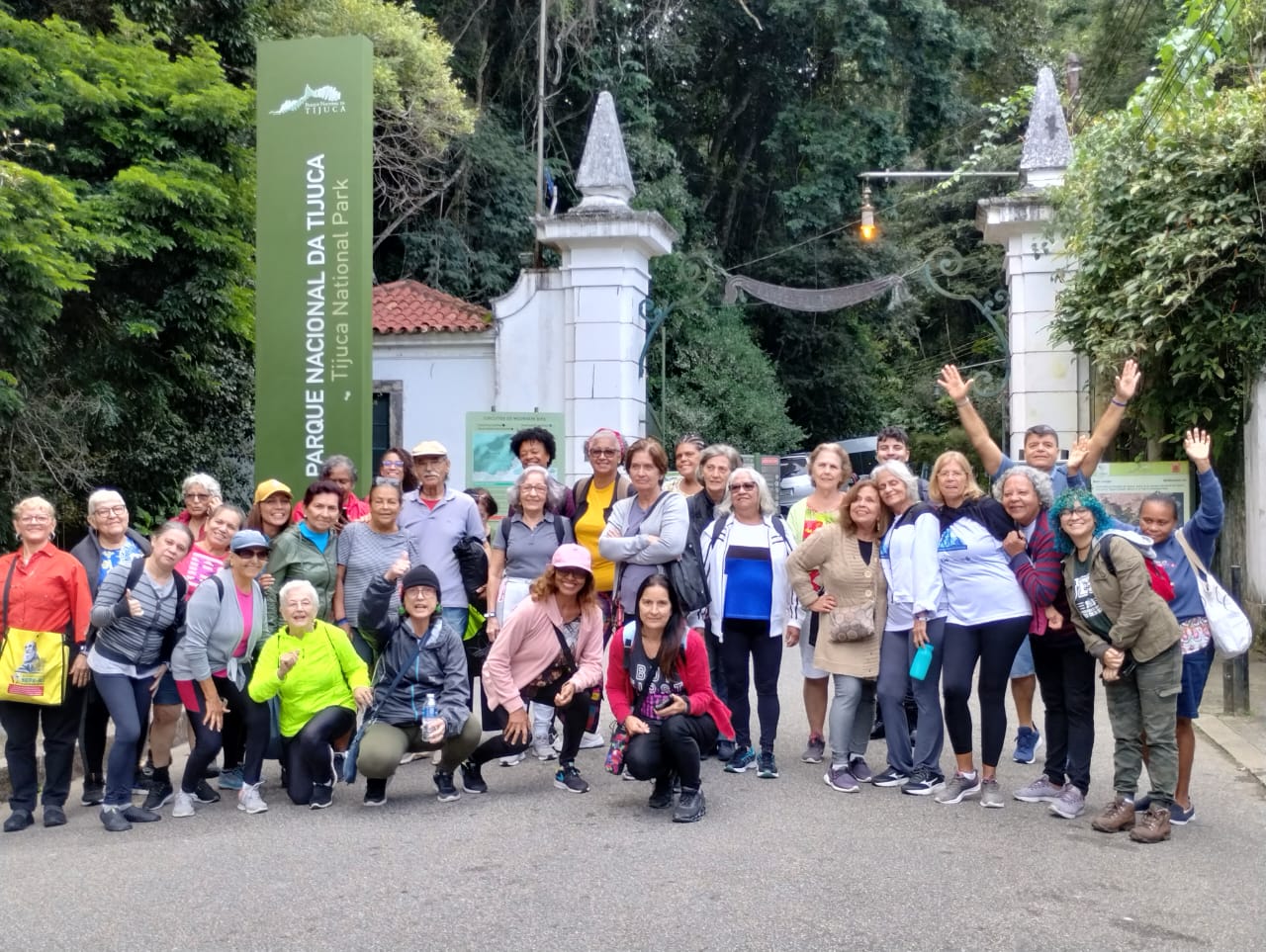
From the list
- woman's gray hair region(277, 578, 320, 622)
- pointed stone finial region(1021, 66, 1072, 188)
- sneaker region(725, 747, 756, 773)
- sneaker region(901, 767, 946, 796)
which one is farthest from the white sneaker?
pointed stone finial region(1021, 66, 1072, 188)

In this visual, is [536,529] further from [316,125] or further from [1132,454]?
[1132,454]

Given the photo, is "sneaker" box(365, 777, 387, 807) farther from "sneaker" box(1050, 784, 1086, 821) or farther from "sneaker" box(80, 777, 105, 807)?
"sneaker" box(1050, 784, 1086, 821)

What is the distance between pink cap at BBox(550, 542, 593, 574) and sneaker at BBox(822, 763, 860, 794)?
167 centimetres

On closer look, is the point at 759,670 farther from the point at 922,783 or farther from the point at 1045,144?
the point at 1045,144

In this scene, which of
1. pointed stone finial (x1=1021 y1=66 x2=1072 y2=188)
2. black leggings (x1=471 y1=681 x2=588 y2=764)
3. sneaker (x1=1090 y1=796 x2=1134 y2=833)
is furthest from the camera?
pointed stone finial (x1=1021 y1=66 x2=1072 y2=188)

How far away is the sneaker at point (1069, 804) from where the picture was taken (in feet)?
21.1

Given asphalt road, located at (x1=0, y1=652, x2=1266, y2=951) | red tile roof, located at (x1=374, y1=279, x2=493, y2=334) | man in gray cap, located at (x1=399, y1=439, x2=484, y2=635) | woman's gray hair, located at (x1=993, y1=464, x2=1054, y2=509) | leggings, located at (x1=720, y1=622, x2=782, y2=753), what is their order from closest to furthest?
asphalt road, located at (x1=0, y1=652, x2=1266, y2=951)
woman's gray hair, located at (x1=993, y1=464, x2=1054, y2=509)
leggings, located at (x1=720, y1=622, x2=782, y2=753)
man in gray cap, located at (x1=399, y1=439, x2=484, y2=635)
red tile roof, located at (x1=374, y1=279, x2=493, y2=334)

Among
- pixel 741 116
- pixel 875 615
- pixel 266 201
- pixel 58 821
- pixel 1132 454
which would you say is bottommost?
pixel 58 821

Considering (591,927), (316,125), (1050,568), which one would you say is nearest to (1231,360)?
(1050,568)

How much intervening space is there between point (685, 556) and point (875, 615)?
110 cm

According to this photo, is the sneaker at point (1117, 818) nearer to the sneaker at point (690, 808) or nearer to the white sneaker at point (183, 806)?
the sneaker at point (690, 808)

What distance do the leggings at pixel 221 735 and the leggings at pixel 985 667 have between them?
350 centimetres

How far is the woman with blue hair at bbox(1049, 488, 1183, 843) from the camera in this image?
6.11 metres

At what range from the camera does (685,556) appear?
753cm
